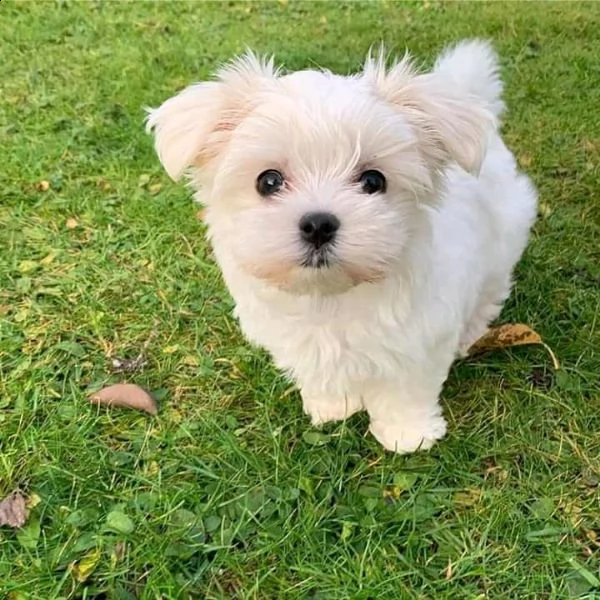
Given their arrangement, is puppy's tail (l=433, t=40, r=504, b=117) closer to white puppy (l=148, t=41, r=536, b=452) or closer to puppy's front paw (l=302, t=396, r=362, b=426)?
white puppy (l=148, t=41, r=536, b=452)

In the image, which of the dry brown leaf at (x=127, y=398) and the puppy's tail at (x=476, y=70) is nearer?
the puppy's tail at (x=476, y=70)

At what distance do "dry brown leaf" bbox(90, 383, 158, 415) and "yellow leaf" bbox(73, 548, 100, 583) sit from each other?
21.9 inches

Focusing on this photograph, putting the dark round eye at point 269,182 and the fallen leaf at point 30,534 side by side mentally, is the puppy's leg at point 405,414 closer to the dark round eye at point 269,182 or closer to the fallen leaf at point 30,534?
the dark round eye at point 269,182

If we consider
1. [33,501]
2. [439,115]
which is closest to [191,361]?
[33,501]

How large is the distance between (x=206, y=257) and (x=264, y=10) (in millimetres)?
3274

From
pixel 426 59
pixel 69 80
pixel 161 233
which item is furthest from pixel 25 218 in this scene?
pixel 426 59

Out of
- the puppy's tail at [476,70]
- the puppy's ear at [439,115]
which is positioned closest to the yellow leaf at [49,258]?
the puppy's tail at [476,70]

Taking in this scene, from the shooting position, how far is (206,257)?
10.8ft

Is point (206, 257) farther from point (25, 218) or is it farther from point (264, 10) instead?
point (264, 10)

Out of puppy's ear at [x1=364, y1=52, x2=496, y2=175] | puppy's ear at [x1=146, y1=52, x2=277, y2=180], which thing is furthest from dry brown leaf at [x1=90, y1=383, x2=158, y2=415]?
puppy's ear at [x1=364, y1=52, x2=496, y2=175]

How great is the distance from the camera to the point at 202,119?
73.9 inches

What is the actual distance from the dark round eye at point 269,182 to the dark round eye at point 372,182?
19cm

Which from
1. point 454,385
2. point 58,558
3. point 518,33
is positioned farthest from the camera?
point 518,33

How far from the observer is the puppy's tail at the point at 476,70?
250cm
